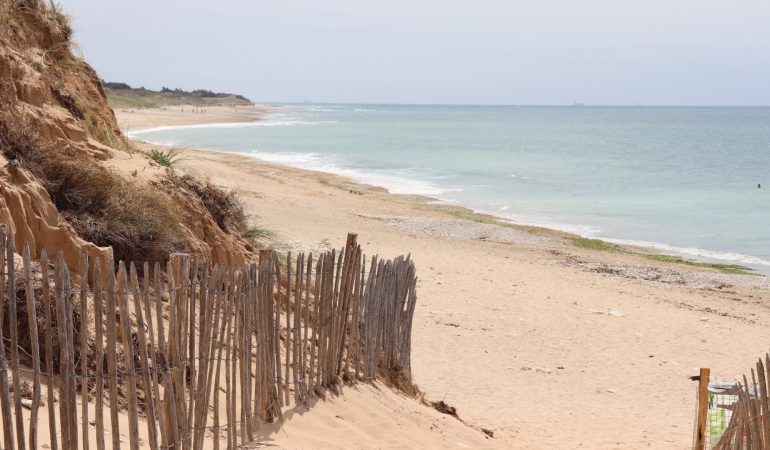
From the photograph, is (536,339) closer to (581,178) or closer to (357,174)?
(357,174)

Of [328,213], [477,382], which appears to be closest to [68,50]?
[477,382]

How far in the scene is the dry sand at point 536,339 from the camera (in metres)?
7.38

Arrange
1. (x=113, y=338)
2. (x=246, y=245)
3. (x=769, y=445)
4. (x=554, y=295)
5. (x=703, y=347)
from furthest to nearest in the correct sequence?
(x=554, y=295), (x=703, y=347), (x=246, y=245), (x=769, y=445), (x=113, y=338)

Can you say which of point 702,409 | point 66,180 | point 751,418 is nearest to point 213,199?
point 66,180

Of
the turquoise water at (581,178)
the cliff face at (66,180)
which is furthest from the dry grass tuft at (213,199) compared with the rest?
the turquoise water at (581,178)

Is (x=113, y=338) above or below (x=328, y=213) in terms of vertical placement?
above

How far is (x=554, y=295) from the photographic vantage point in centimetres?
1502

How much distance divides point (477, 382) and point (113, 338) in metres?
6.62

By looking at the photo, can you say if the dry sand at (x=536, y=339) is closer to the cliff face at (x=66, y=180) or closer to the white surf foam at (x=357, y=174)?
the cliff face at (x=66, y=180)

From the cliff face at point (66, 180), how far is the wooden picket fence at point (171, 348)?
348 millimetres

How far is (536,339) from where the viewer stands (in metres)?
12.2

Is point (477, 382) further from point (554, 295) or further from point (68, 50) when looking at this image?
point (68, 50)

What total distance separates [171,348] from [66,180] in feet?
9.38

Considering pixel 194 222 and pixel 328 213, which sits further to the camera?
pixel 328 213
